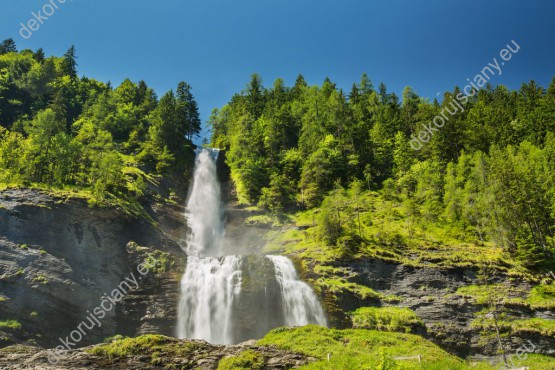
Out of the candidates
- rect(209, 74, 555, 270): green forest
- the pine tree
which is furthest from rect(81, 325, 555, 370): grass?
the pine tree

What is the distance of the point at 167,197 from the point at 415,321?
38.0 m

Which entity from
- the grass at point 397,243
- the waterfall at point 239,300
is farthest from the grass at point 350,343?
the grass at point 397,243

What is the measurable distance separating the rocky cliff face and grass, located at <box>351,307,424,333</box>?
16.2 metres

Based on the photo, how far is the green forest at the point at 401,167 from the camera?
→ 40719 mm

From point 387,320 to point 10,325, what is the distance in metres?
28.4

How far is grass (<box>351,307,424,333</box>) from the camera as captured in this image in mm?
30469

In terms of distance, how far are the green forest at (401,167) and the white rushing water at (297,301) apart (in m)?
6.37

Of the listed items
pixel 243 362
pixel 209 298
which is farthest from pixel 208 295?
pixel 243 362

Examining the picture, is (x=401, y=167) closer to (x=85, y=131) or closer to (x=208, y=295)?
(x=208, y=295)

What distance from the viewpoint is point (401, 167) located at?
57.0 metres

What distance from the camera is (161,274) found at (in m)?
35.2

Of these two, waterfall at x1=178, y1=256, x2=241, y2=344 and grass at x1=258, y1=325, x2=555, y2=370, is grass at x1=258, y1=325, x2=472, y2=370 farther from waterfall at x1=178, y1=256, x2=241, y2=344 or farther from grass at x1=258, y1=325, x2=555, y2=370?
waterfall at x1=178, y1=256, x2=241, y2=344

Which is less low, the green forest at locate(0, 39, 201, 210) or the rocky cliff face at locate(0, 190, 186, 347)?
the green forest at locate(0, 39, 201, 210)

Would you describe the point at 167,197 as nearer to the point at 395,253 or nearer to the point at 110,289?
the point at 110,289
